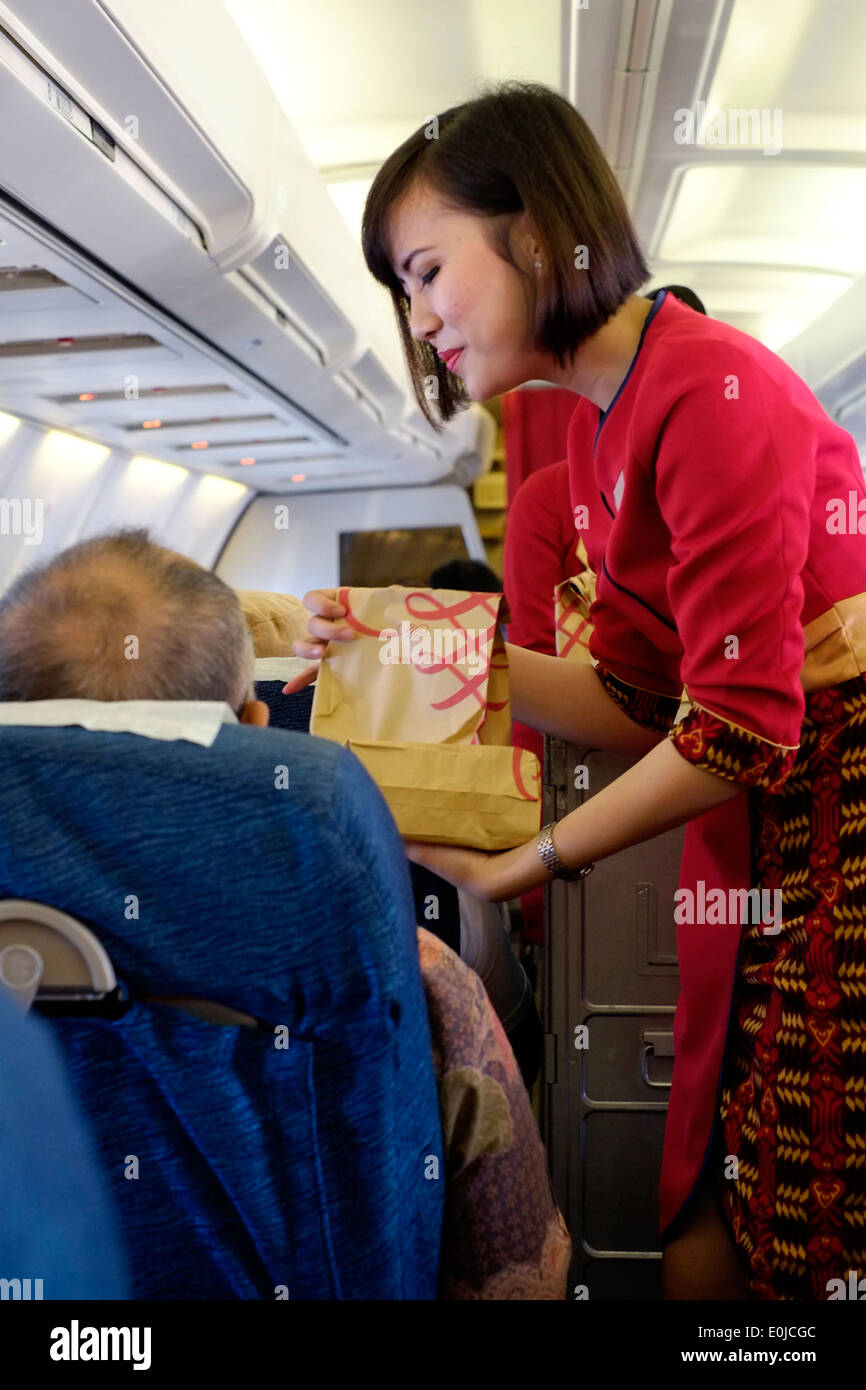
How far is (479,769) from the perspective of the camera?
1.33 m

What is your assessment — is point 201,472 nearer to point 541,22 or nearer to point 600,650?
point 541,22

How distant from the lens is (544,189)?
1.25 meters

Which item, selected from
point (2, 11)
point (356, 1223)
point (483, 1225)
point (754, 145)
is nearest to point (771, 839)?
point (483, 1225)

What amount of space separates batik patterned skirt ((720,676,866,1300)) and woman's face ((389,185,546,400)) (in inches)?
21.4

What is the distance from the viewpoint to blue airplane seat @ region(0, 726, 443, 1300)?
795 mm

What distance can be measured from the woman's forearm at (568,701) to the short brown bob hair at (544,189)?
465 millimetres

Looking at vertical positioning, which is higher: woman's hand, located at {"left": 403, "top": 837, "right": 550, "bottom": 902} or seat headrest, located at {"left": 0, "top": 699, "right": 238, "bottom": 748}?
seat headrest, located at {"left": 0, "top": 699, "right": 238, "bottom": 748}

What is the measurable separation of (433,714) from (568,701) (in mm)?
307

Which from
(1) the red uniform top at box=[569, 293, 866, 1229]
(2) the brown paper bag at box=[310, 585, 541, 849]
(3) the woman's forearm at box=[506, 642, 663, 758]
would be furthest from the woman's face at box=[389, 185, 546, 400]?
(3) the woman's forearm at box=[506, 642, 663, 758]

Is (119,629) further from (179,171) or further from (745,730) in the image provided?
(179,171)

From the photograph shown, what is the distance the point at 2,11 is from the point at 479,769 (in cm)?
187

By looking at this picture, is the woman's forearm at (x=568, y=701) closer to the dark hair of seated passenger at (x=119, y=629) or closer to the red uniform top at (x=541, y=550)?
the dark hair of seated passenger at (x=119, y=629)

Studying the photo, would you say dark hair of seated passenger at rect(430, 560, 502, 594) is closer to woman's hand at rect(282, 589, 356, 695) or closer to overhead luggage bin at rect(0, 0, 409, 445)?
overhead luggage bin at rect(0, 0, 409, 445)

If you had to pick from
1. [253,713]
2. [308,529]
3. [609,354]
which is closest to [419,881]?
[253,713]
